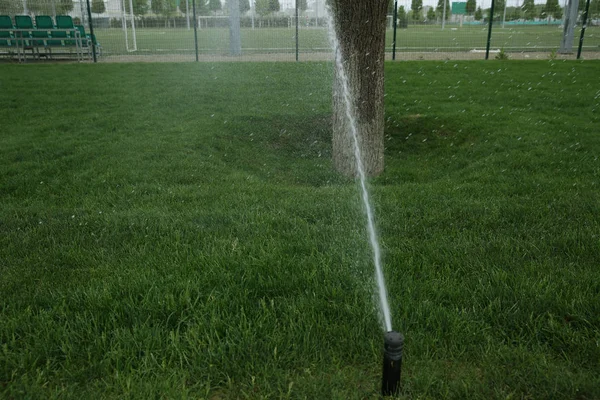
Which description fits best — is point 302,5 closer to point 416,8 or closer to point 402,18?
point 402,18

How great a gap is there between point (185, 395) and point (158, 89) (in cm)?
865

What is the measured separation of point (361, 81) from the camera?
5.26 metres

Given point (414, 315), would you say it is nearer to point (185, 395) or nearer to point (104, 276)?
point (185, 395)

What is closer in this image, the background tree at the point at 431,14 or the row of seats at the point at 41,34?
the row of seats at the point at 41,34

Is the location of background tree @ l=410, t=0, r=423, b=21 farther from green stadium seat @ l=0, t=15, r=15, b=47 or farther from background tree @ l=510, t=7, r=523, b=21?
green stadium seat @ l=0, t=15, r=15, b=47

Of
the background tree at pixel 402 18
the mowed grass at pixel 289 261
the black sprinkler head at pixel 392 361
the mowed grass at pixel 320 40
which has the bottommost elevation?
the mowed grass at pixel 289 261

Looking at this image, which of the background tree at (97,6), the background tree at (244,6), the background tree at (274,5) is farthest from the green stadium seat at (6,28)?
the background tree at (274,5)

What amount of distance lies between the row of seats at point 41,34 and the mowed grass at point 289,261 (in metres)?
11.1

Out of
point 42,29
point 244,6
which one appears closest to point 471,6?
point 244,6

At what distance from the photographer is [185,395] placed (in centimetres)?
193

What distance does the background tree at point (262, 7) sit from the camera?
1687 centimetres

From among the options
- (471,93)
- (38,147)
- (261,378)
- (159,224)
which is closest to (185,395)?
(261,378)

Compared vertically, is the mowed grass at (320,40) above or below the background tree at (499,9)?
below

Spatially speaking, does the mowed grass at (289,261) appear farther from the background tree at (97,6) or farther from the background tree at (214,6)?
the background tree at (97,6)
